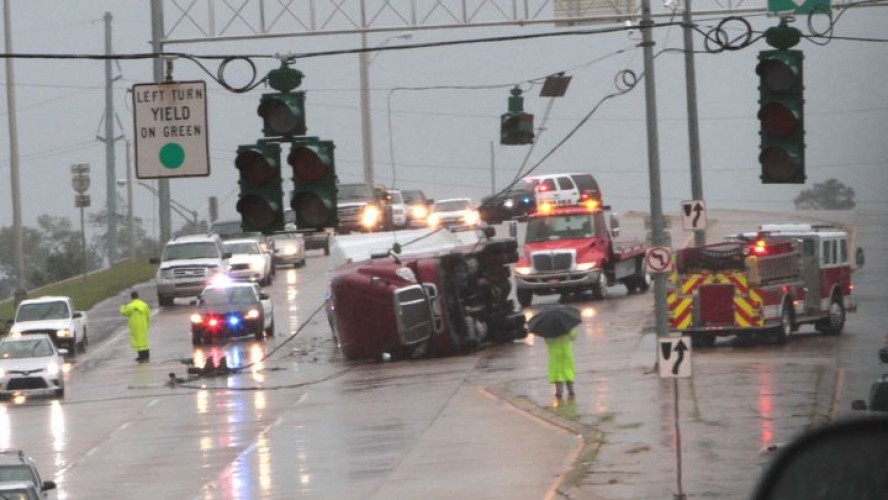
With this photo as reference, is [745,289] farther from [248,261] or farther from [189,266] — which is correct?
[248,261]

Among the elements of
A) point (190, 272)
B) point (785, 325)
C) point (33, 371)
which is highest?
point (190, 272)

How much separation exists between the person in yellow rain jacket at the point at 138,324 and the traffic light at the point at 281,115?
24.8 meters

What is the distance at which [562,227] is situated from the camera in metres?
44.9

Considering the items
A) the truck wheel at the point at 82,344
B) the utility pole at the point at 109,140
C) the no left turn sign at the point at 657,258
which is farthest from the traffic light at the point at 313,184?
the utility pole at the point at 109,140

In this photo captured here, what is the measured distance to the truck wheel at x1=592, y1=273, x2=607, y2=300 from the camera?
4462 cm

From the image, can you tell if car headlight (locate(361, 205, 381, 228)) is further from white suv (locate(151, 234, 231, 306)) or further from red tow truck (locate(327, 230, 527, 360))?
red tow truck (locate(327, 230, 527, 360))

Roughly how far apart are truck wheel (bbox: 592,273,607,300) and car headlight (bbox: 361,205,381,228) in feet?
53.2

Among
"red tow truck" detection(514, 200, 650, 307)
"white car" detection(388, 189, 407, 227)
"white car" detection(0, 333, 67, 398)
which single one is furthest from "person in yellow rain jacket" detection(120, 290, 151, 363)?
"white car" detection(388, 189, 407, 227)

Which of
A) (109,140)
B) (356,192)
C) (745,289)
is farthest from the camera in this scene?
(109,140)

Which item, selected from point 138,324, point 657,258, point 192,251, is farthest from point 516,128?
point 192,251

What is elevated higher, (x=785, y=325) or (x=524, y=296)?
(x=524, y=296)

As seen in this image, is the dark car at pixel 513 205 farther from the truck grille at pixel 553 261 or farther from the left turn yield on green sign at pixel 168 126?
the left turn yield on green sign at pixel 168 126

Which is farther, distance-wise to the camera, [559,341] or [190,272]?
[190,272]

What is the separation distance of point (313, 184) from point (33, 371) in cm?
2220
